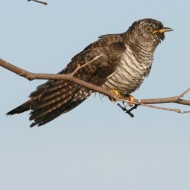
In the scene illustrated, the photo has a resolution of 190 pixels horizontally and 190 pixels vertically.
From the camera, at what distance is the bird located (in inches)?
319

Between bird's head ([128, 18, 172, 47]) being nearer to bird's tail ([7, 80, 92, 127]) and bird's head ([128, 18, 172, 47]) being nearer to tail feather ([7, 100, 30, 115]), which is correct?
bird's tail ([7, 80, 92, 127])

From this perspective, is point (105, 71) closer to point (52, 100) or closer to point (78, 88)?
point (78, 88)

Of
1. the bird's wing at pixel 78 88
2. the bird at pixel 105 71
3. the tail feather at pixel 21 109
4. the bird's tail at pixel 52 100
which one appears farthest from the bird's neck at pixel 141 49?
the tail feather at pixel 21 109

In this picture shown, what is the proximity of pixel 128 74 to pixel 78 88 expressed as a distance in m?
0.78

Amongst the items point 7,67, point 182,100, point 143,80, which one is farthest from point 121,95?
point 7,67

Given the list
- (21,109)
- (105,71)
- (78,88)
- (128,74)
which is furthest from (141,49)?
(21,109)

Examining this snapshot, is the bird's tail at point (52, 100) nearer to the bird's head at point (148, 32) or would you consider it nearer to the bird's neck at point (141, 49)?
the bird's neck at point (141, 49)

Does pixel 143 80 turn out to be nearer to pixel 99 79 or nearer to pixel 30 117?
pixel 99 79

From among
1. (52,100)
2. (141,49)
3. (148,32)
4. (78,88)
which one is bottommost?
(52,100)

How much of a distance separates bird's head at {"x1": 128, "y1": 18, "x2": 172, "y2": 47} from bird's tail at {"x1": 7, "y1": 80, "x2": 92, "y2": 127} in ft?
4.07

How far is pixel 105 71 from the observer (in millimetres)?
8172

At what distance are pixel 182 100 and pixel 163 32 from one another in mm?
3235

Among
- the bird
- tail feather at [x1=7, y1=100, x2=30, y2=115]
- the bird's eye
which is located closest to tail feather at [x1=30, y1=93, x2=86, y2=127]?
the bird

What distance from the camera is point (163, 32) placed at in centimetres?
867
